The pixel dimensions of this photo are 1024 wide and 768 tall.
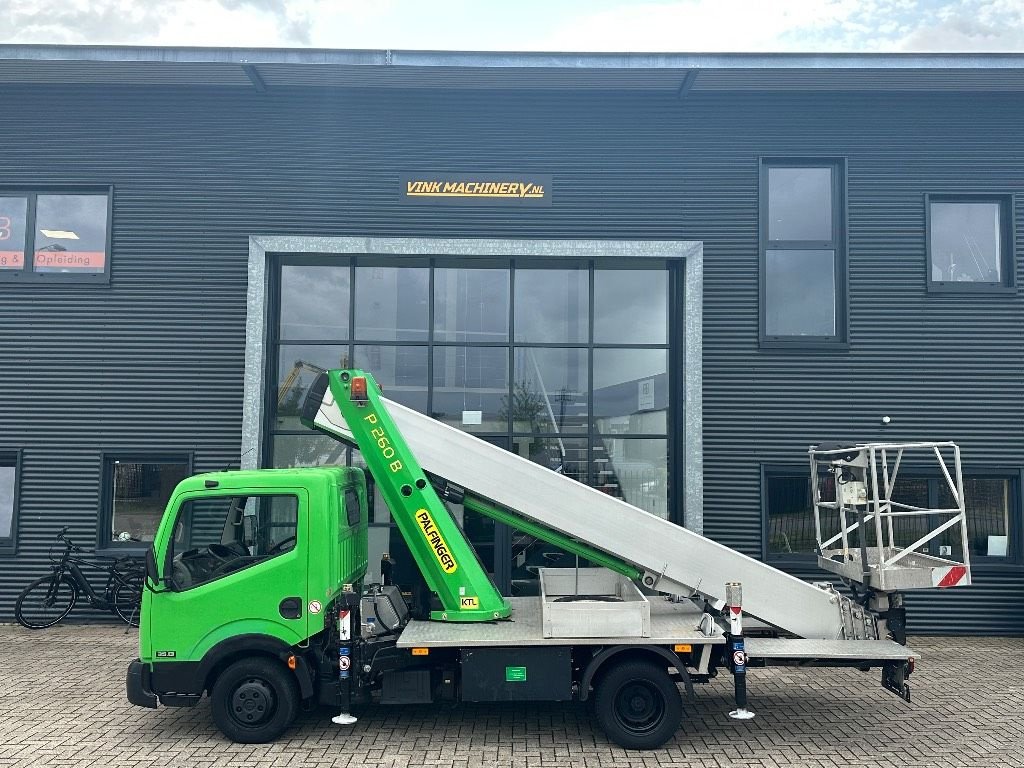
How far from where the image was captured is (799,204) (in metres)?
11.0

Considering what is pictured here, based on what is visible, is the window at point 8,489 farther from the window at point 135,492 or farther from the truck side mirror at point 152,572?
the truck side mirror at point 152,572

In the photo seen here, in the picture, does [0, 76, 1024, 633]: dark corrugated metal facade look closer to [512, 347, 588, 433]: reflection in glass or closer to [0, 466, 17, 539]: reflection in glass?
[0, 466, 17, 539]: reflection in glass

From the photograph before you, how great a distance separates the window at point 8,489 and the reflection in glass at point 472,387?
19.2ft

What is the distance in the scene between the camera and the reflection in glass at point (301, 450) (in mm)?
10688

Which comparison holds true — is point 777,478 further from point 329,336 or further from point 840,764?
point 329,336

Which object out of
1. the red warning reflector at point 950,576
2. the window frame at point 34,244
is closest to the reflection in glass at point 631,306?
the red warning reflector at point 950,576

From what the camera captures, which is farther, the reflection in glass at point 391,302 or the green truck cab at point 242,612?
the reflection in glass at point 391,302

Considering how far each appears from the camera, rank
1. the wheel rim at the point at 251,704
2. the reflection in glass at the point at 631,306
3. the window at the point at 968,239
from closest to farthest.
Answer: the wheel rim at the point at 251,704
the window at the point at 968,239
the reflection in glass at the point at 631,306

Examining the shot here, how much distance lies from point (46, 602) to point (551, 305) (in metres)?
7.95

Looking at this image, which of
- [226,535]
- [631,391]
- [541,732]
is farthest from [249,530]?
[631,391]

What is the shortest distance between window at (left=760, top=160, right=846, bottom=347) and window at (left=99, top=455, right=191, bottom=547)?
8.49m

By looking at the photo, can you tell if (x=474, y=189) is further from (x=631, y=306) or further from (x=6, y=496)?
(x=6, y=496)

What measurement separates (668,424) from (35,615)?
905 centimetres

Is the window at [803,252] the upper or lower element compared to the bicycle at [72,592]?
upper
